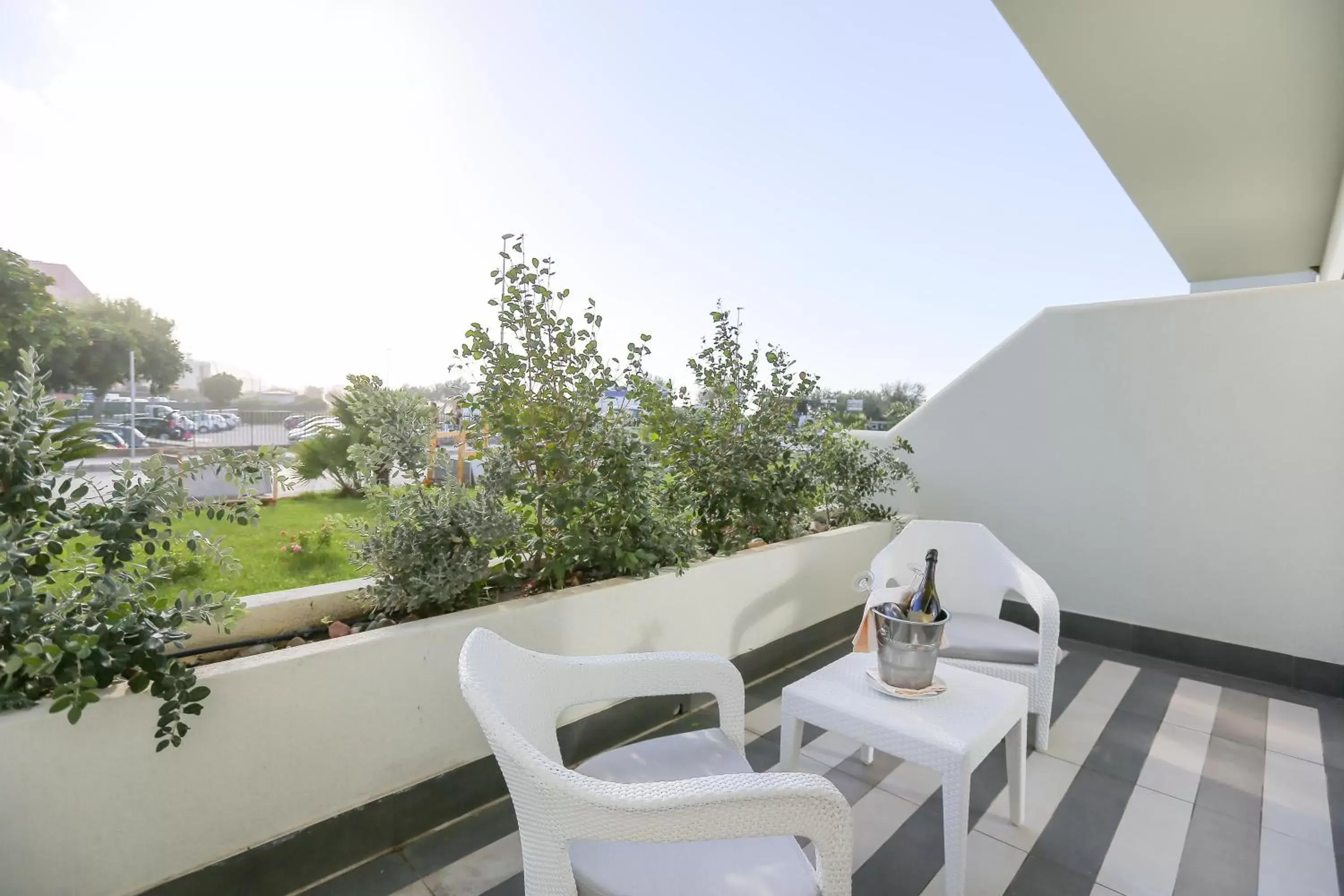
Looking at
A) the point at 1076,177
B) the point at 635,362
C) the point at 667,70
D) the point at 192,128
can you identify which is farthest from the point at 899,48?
the point at 192,128

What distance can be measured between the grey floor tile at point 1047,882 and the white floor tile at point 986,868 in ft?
0.05

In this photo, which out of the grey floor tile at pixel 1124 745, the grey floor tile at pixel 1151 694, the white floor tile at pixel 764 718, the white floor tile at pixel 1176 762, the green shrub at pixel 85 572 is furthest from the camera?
the grey floor tile at pixel 1151 694

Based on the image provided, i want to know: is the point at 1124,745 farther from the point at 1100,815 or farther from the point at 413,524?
the point at 413,524

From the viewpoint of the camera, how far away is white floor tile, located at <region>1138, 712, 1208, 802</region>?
2160mm

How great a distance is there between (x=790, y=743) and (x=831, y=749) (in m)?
0.61

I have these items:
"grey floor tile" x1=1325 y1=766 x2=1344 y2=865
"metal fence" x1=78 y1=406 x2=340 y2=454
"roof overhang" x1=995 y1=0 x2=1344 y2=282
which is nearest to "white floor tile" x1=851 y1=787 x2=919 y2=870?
"grey floor tile" x1=1325 y1=766 x2=1344 y2=865

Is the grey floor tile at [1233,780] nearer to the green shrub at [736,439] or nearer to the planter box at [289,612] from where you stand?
the green shrub at [736,439]

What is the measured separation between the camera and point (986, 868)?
174 centimetres

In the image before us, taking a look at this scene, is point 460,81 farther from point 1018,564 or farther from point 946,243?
point 946,243

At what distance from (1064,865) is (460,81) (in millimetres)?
4618

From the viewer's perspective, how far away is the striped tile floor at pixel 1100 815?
1.68 m

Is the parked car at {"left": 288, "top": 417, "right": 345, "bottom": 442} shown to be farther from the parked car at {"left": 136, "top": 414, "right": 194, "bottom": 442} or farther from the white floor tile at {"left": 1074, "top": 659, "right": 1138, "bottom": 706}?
the white floor tile at {"left": 1074, "top": 659, "right": 1138, "bottom": 706}

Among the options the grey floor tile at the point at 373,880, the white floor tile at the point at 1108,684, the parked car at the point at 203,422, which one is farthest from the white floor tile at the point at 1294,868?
the parked car at the point at 203,422

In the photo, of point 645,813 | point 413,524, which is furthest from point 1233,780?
point 413,524
